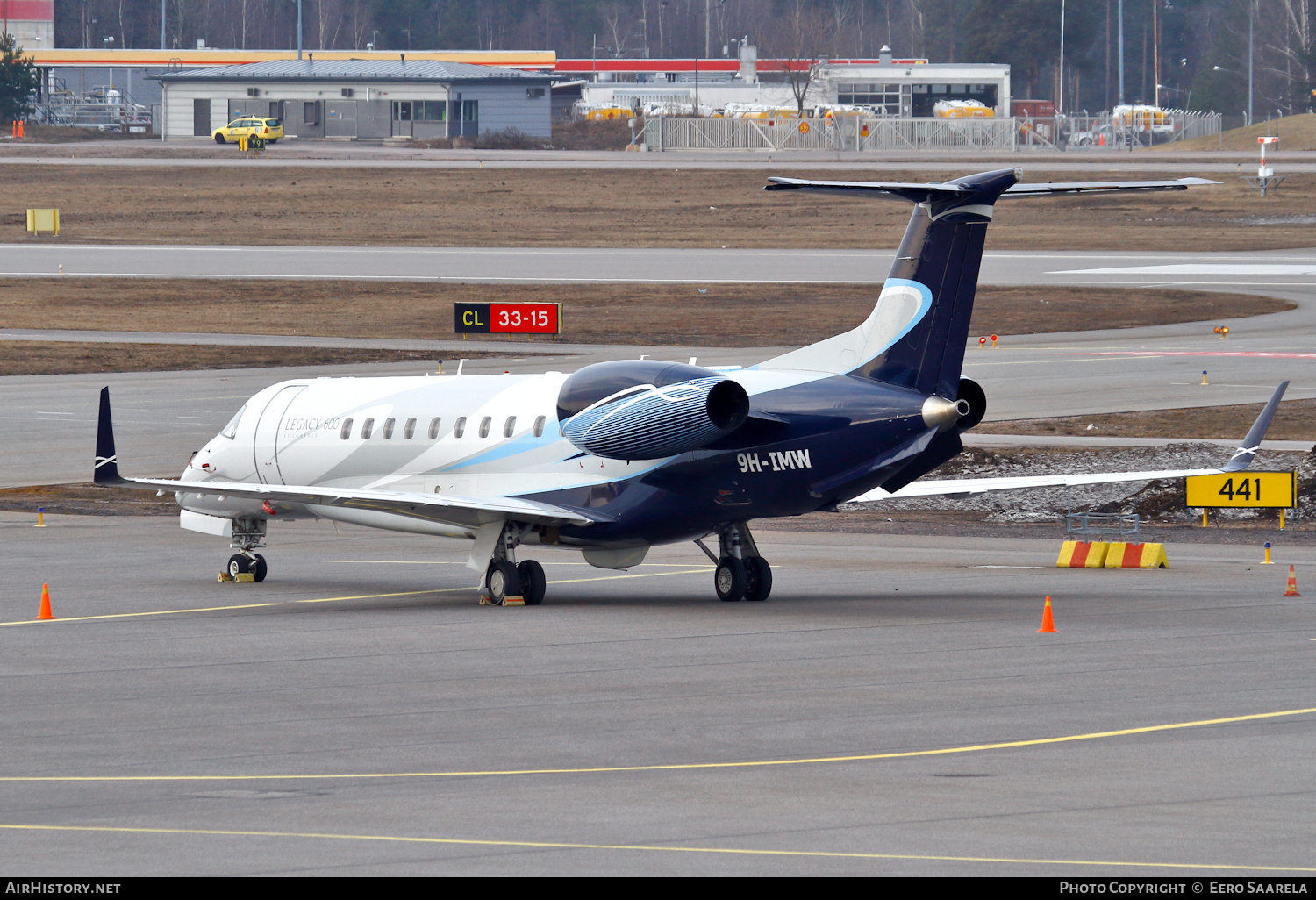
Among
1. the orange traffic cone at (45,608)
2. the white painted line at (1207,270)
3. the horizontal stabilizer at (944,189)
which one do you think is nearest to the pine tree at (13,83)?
the white painted line at (1207,270)

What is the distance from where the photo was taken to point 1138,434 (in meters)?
42.5

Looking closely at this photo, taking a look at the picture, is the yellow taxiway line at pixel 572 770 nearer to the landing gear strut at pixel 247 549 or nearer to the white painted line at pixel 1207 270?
the landing gear strut at pixel 247 549

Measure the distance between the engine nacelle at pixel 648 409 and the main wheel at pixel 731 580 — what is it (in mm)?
2689

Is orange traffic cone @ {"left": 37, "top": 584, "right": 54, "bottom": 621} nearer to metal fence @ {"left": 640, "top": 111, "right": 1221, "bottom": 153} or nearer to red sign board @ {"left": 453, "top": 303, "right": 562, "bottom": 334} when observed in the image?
red sign board @ {"left": 453, "top": 303, "right": 562, "bottom": 334}

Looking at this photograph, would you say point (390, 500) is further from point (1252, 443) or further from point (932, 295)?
point (1252, 443)

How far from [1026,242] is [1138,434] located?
53.8 meters

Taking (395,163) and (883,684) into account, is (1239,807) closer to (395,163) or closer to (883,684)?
(883,684)

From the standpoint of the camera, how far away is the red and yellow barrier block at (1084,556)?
3020 cm

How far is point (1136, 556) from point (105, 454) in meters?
16.6

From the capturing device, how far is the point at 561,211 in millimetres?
106250

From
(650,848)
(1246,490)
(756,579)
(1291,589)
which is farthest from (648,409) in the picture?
(1246,490)

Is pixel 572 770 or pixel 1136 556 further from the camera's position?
pixel 1136 556

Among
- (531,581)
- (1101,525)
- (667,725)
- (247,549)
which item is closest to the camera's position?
(667,725)
